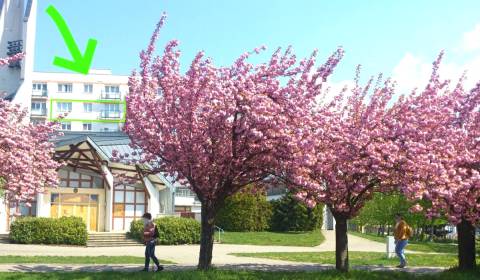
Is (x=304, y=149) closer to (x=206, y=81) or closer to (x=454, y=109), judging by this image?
(x=206, y=81)

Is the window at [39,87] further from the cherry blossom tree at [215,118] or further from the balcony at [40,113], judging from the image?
the cherry blossom tree at [215,118]

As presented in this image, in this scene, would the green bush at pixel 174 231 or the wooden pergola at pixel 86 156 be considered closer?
the green bush at pixel 174 231

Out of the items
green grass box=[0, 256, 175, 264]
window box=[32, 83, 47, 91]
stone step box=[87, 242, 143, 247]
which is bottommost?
stone step box=[87, 242, 143, 247]

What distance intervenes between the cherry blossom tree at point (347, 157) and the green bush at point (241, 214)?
2328 centimetres

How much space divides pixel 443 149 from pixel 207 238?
5.99 meters

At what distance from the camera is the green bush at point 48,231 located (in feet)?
93.1

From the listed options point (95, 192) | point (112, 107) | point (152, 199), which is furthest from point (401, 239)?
Result: point (112, 107)

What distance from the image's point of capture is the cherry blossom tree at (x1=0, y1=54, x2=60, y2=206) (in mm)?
13523

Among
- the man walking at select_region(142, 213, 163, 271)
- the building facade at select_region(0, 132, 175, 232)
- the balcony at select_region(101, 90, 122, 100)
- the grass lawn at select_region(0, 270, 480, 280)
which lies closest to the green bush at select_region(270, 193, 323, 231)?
the building facade at select_region(0, 132, 175, 232)

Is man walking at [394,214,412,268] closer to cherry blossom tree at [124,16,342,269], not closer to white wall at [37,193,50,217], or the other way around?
cherry blossom tree at [124,16,342,269]

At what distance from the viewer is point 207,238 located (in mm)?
14445

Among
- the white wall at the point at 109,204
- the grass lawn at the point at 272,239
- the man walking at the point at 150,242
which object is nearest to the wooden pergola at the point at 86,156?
the white wall at the point at 109,204

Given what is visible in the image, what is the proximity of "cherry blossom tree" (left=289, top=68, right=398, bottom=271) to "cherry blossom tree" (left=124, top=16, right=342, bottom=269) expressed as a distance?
1.89 feet

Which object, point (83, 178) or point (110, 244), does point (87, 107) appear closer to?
point (83, 178)
